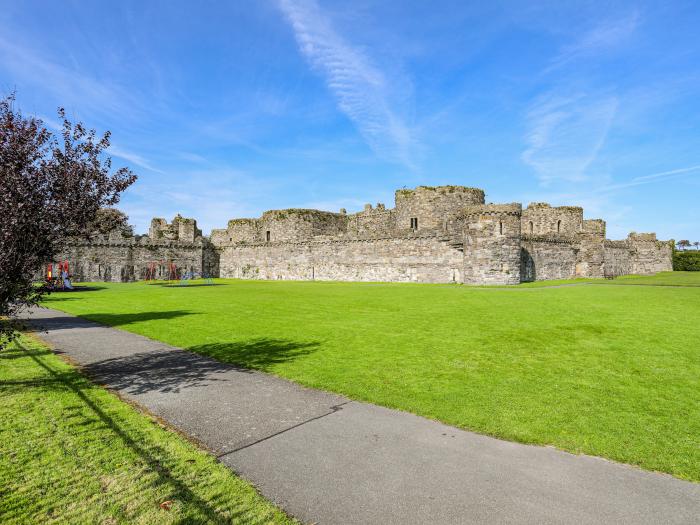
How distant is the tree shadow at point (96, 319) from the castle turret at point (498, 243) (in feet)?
73.3

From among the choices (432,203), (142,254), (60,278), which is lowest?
(60,278)

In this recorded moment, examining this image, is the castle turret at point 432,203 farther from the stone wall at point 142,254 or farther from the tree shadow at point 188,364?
the tree shadow at point 188,364

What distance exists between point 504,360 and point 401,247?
2936cm

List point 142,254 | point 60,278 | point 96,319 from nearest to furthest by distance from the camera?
point 60,278, point 96,319, point 142,254

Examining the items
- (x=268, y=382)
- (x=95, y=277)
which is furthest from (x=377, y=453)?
(x=95, y=277)

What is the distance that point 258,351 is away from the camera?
8.66m

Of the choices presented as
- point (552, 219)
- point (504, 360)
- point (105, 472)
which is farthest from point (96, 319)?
point (552, 219)

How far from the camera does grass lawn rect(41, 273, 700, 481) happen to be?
15.7 feet

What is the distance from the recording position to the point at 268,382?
21.5ft

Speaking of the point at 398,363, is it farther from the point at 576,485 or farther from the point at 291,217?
the point at 291,217

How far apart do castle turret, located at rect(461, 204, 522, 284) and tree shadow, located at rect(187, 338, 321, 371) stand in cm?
2368

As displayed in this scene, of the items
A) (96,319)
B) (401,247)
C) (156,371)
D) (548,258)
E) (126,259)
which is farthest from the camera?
(126,259)

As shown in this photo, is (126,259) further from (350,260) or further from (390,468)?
(390,468)

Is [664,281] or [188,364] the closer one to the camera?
[188,364]
